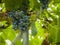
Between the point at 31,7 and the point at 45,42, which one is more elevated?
the point at 31,7

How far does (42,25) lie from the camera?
0.80 meters

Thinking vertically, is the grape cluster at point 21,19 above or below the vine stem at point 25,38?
above

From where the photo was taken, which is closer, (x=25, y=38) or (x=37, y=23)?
(x=25, y=38)

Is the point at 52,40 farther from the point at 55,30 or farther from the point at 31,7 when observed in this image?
the point at 31,7

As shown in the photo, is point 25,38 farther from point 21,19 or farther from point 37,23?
point 37,23

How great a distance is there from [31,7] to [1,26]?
0.25 m

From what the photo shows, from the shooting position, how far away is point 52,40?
25.1 inches

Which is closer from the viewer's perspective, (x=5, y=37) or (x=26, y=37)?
(x=26, y=37)

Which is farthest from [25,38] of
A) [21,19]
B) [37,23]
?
[37,23]

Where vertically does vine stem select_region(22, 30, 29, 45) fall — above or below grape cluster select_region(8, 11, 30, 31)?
below

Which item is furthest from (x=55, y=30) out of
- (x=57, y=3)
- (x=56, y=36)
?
(x=57, y=3)

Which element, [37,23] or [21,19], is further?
[37,23]

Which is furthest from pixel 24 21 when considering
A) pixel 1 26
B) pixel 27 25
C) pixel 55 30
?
pixel 1 26

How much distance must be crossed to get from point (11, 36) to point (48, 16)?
7.1 inches
